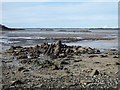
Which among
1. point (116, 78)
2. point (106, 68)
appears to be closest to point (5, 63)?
point (106, 68)

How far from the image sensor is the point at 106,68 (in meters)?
19.2

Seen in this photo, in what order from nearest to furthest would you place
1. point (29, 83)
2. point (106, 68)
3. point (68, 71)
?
point (29, 83), point (68, 71), point (106, 68)

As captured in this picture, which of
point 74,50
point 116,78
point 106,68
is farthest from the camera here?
point 74,50

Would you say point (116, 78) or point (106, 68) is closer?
point (116, 78)

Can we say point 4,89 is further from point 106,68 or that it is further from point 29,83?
point 106,68

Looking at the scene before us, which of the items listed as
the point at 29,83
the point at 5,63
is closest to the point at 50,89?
the point at 29,83

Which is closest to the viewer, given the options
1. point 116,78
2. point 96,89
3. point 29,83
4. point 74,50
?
point 96,89

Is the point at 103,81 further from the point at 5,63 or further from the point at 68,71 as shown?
the point at 5,63

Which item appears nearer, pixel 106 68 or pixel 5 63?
pixel 106 68

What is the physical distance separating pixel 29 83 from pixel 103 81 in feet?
11.2

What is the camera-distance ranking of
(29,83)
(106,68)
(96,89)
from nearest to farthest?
(96,89)
(29,83)
(106,68)

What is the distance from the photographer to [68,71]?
17.9 meters

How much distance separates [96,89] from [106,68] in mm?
6041

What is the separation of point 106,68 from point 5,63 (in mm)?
6816
